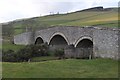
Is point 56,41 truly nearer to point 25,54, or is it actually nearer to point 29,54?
point 29,54

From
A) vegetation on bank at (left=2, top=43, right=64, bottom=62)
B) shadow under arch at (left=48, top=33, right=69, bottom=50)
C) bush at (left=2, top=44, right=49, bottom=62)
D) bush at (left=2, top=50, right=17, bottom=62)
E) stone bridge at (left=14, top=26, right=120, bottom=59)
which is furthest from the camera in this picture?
shadow under arch at (left=48, top=33, right=69, bottom=50)

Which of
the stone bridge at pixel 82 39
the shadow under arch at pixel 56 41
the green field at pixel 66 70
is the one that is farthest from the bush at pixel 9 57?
the green field at pixel 66 70

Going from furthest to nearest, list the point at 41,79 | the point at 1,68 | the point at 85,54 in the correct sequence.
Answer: the point at 85,54
the point at 1,68
the point at 41,79

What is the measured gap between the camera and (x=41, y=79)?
66.4 feet

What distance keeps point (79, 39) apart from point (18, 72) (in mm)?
16868

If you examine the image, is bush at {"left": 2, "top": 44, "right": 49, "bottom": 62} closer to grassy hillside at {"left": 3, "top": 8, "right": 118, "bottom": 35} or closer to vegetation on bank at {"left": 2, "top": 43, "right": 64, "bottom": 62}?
vegetation on bank at {"left": 2, "top": 43, "right": 64, "bottom": 62}

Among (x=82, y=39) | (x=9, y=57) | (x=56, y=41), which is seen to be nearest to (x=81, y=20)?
(x=56, y=41)

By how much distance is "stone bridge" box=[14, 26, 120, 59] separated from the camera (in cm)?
2702

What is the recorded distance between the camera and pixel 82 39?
37.6m

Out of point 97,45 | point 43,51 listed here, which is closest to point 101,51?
point 97,45

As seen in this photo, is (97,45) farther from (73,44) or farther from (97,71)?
(73,44)

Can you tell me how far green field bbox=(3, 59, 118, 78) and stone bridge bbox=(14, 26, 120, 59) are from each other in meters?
1.83

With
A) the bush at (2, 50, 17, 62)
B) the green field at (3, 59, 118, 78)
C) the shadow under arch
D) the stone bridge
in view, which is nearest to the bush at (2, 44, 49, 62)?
the bush at (2, 50, 17, 62)

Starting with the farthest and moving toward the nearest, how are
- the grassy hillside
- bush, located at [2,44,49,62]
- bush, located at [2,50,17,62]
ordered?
the grassy hillside, bush, located at [2,44,49,62], bush, located at [2,50,17,62]
